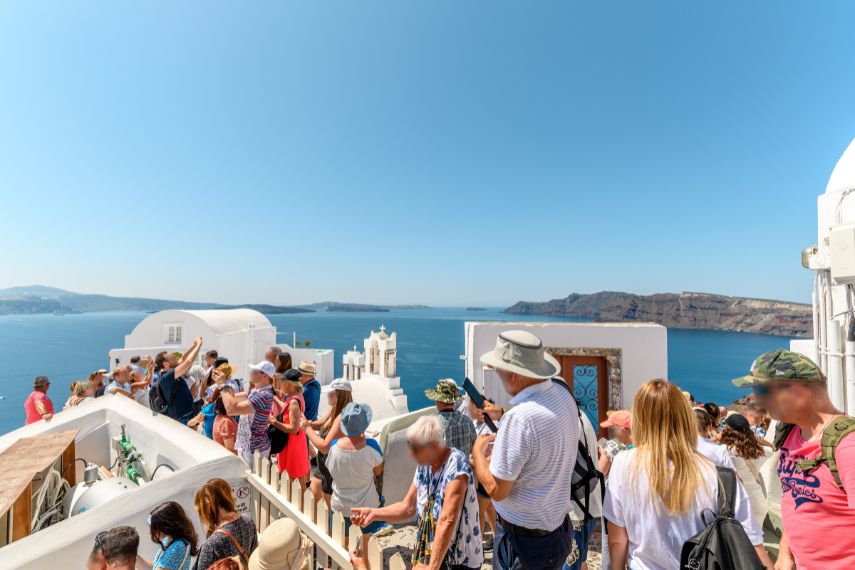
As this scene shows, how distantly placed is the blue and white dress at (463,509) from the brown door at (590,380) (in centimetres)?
498

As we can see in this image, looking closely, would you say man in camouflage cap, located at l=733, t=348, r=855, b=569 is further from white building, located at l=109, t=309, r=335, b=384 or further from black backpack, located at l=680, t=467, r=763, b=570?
white building, located at l=109, t=309, r=335, b=384

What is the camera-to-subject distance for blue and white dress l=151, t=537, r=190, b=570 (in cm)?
209

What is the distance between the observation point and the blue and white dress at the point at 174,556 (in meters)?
2.09

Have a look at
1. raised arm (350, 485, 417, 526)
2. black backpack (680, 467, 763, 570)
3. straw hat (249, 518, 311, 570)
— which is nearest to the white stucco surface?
straw hat (249, 518, 311, 570)

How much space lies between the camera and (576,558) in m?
2.55

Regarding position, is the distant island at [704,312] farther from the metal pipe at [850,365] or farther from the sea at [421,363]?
the metal pipe at [850,365]

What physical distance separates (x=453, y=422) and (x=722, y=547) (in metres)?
1.72

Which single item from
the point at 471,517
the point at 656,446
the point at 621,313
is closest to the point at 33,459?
the point at 471,517

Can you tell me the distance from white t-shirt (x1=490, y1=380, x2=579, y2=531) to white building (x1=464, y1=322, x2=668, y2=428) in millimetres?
4352

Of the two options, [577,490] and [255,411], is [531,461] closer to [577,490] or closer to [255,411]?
[577,490]

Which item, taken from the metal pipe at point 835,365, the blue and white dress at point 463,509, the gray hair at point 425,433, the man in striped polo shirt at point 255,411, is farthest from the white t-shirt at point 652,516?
the metal pipe at point 835,365

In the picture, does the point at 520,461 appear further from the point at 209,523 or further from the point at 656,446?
the point at 209,523

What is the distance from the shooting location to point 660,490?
62.0 inches

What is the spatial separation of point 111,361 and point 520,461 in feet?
65.6
